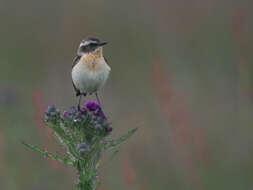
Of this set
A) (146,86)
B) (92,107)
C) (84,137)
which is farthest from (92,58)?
(146,86)

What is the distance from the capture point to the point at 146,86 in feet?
37.0

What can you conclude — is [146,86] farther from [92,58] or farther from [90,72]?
[90,72]

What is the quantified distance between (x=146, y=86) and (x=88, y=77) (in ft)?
21.3

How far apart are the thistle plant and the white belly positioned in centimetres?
96

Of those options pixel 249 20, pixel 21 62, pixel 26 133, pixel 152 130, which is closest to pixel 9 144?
pixel 26 133

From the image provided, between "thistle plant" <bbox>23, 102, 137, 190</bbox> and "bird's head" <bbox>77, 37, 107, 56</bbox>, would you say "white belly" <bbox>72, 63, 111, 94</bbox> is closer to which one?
"bird's head" <bbox>77, 37, 107, 56</bbox>

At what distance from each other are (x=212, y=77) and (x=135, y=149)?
2647 millimetres

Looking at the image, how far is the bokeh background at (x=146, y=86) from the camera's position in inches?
246

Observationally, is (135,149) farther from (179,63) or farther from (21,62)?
(21,62)

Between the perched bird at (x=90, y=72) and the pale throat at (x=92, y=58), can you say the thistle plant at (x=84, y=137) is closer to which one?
the perched bird at (x=90, y=72)

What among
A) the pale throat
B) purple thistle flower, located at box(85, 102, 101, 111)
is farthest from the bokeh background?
purple thistle flower, located at box(85, 102, 101, 111)

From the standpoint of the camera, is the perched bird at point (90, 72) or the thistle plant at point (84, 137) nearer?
the thistle plant at point (84, 137)

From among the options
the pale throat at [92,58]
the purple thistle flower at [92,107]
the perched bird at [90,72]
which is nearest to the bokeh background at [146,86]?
the perched bird at [90,72]

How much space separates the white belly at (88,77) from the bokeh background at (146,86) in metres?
0.90
